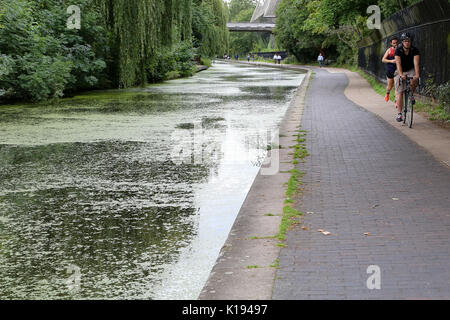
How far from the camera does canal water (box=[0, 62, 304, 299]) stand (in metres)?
4.71

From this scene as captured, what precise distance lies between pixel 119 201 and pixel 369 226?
287 cm

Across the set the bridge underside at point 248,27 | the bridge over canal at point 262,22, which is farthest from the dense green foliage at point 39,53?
the bridge underside at point 248,27

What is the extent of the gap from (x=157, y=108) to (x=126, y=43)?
7.30 meters

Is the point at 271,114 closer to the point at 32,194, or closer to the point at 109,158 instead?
the point at 109,158

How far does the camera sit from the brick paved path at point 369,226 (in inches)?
164

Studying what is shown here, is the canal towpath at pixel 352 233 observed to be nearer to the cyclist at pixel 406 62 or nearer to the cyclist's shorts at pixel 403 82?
the cyclist at pixel 406 62

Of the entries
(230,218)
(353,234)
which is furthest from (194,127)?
(353,234)

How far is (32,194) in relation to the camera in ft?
24.8

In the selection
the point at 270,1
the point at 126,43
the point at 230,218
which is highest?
the point at 270,1

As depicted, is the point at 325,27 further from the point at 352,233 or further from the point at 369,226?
the point at 352,233

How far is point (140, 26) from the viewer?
2492cm

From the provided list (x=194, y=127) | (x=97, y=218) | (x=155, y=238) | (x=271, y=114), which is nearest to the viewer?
(x=155, y=238)

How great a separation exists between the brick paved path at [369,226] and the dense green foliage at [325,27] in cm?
2182

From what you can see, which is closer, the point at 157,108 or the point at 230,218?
the point at 230,218
